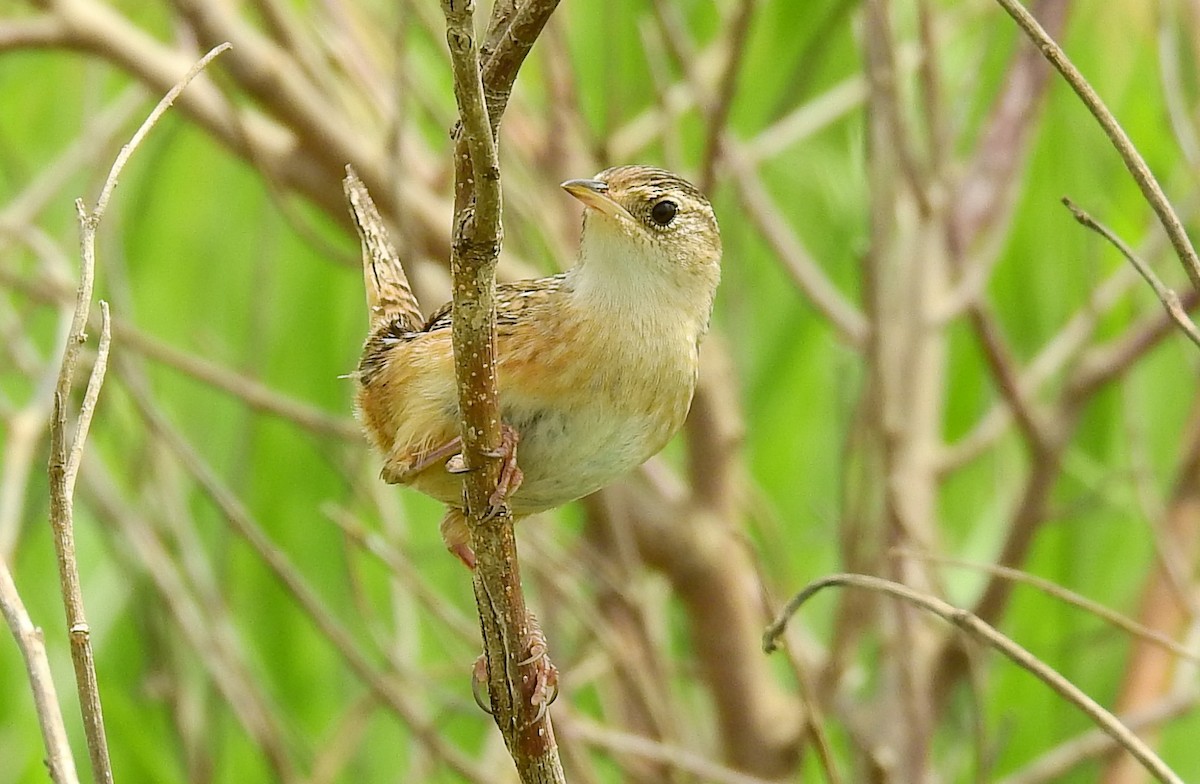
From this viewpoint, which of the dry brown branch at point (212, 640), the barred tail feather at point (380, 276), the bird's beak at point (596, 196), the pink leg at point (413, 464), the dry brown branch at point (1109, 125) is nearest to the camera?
the dry brown branch at point (1109, 125)

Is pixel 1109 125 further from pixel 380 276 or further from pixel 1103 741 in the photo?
pixel 1103 741

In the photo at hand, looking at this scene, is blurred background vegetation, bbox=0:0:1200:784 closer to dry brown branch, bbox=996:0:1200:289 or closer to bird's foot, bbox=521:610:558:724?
bird's foot, bbox=521:610:558:724

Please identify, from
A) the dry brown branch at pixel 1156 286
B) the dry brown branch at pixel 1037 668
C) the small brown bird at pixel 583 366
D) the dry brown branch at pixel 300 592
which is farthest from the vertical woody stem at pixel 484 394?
the dry brown branch at pixel 300 592

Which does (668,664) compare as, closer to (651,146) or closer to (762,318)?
(762,318)

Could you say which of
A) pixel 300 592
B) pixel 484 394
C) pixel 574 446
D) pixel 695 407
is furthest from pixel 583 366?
pixel 695 407

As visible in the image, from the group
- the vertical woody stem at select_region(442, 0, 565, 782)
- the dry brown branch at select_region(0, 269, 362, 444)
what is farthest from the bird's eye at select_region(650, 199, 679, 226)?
the dry brown branch at select_region(0, 269, 362, 444)

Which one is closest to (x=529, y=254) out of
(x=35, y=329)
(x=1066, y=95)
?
(x=1066, y=95)

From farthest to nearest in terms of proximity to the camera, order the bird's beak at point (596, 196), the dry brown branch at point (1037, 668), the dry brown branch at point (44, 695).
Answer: the bird's beak at point (596, 196) < the dry brown branch at point (1037, 668) < the dry brown branch at point (44, 695)

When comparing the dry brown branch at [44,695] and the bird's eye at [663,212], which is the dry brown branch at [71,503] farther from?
the bird's eye at [663,212]
